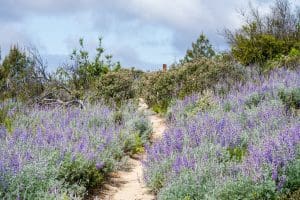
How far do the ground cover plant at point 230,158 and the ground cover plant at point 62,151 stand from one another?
34.8 inches

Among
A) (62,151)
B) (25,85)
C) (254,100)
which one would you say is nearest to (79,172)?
(62,151)

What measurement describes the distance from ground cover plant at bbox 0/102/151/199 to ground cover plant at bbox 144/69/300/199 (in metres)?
0.88

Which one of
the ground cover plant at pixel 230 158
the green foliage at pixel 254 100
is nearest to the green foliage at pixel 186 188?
the ground cover plant at pixel 230 158

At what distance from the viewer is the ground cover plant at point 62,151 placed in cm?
527

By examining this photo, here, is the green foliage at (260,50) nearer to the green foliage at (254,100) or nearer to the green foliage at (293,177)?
the green foliage at (254,100)

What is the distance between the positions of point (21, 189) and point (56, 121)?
4151mm

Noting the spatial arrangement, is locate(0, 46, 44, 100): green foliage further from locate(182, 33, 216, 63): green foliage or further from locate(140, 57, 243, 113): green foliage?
locate(182, 33, 216, 63): green foliage

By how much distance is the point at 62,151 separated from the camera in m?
6.54

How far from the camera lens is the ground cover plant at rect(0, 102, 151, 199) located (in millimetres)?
5273

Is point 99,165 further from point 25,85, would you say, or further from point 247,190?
point 25,85

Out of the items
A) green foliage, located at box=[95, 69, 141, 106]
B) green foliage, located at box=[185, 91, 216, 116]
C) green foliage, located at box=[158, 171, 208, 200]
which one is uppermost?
green foliage, located at box=[95, 69, 141, 106]

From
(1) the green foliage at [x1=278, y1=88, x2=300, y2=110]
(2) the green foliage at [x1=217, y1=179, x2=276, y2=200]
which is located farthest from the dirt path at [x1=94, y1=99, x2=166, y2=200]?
(1) the green foliage at [x1=278, y1=88, x2=300, y2=110]

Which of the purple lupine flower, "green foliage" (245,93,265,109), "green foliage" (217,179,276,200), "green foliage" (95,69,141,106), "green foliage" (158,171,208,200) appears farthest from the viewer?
Answer: "green foliage" (95,69,141,106)

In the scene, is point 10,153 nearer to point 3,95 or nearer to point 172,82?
point 3,95
